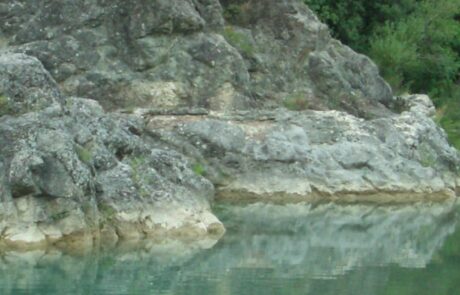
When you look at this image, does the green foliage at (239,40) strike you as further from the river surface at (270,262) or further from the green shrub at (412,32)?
the green shrub at (412,32)

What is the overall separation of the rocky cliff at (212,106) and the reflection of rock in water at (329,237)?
918 mm

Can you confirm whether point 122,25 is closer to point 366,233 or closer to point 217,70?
point 217,70

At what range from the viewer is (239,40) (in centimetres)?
2777

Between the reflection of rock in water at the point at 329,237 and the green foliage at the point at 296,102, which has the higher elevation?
the reflection of rock in water at the point at 329,237

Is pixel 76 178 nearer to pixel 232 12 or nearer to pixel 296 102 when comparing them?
pixel 296 102

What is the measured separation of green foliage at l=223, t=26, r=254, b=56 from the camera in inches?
1084

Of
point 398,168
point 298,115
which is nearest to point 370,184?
point 398,168

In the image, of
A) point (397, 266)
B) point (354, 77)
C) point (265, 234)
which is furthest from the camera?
point (354, 77)

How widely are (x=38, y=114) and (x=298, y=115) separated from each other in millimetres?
9013

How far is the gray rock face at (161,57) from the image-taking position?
82.9 ft

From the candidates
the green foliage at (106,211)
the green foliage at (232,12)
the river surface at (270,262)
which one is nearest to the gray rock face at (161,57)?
the green foliage at (232,12)

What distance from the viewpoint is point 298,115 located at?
24797 millimetres

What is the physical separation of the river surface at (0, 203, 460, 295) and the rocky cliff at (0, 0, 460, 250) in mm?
1155

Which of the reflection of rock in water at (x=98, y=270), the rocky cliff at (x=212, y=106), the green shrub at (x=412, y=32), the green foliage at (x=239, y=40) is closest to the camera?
the reflection of rock in water at (x=98, y=270)
